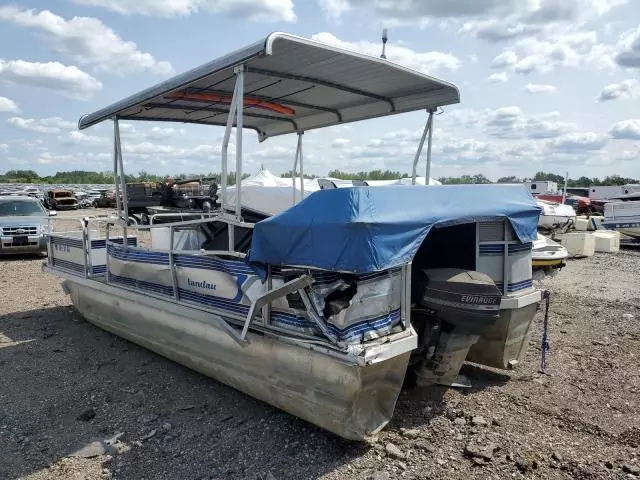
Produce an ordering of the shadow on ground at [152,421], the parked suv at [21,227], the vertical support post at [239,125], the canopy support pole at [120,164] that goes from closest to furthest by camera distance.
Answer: the shadow on ground at [152,421]
the vertical support post at [239,125]
the canopy support pole at [120,164]
the parked suv at [21,227]

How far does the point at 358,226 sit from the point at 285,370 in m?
1.24

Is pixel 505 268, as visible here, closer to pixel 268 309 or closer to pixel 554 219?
pixel 268 309

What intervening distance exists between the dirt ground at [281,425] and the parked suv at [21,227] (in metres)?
7.77

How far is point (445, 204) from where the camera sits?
13.2 ft

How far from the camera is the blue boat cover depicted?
330 cm

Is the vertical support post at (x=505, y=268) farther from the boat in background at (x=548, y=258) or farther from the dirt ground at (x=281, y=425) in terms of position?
the boat in background at (x=548, y=258)

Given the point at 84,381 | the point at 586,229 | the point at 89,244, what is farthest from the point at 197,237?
the point at 586,229

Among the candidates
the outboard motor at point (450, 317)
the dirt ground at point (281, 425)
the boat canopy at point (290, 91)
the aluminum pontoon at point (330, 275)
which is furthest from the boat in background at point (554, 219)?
the outboard motor at point (450, 317)

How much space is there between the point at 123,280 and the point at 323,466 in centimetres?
338

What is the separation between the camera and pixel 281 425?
4.05 m

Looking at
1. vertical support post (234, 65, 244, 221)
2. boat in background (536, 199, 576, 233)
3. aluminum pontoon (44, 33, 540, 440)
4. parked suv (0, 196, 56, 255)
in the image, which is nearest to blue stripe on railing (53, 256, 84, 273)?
aluminum pontoon (44, 33, 540, 440)

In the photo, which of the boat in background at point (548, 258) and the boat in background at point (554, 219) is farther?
the boat in background at point (554, 219)

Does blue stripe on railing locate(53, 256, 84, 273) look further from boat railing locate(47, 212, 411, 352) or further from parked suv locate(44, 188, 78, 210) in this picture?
parked suv locate(44, 188, 78, 210)

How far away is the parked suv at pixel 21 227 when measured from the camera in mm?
12844
